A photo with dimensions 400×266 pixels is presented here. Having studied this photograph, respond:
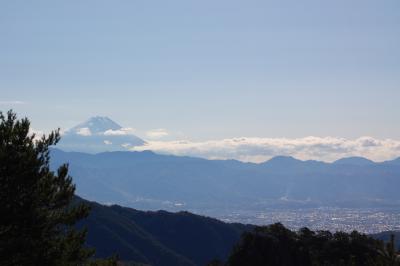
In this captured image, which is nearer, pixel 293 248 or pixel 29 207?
pixel 29 207

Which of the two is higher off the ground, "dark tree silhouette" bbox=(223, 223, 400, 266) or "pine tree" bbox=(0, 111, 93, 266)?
"pine tree" bbox=(0, 111, 93, 266)

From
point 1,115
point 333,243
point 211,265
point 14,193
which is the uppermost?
point 1,115

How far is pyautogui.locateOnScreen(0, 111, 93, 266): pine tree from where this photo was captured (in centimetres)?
2872

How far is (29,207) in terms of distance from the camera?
2959cm

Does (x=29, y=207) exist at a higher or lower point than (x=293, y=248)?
higher

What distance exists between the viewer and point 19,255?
92.7ft

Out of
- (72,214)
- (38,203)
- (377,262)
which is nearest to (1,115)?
(38,203)

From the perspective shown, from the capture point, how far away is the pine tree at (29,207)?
28.7 meters

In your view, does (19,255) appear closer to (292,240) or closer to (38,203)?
(38,203)

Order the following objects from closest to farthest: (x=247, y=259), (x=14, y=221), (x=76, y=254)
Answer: (x=14, y=221), (x=76, y=254), (x=247, y=259)

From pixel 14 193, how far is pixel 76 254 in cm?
555

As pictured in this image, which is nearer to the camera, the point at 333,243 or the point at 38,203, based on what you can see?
the point at 38,203

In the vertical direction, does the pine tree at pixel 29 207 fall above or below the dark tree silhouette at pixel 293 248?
above

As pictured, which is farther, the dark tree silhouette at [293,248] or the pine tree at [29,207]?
the dark tree silhouette at [293,248]
